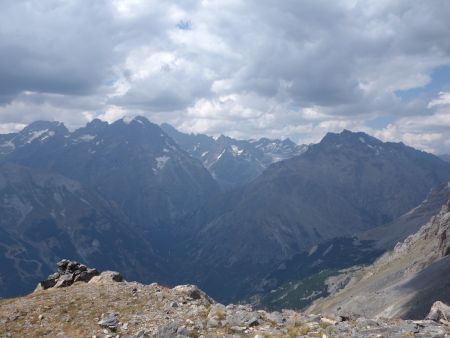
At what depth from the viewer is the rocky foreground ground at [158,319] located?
28.7m

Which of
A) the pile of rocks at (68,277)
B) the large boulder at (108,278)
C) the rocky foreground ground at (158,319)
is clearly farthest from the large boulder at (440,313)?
the pile of rocks at (68,277)

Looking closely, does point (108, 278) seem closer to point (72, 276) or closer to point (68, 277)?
point (72, 276)

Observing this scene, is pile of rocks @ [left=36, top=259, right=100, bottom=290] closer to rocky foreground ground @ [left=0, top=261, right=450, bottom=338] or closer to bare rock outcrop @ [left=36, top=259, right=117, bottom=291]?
bare rock outcrop @ [left=36, top=259, right=117, bottom=291]

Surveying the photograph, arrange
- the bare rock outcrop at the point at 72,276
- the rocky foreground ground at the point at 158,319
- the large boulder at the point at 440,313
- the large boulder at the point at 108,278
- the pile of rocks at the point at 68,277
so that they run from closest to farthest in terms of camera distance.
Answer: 1. the rocky foreground ground at the point at 158,319
2. the large boulder at the point at 440,313
3. the large boulder at the point at 108,278
4. the bare rock outcrop at the point at 72,276
5. the pile of rocks at the point at 68,277

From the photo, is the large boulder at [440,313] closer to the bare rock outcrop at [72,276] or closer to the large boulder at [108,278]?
the large boulder at [108,278]

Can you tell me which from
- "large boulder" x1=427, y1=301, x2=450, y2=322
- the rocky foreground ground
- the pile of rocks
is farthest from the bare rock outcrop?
"large boulder" x1=427, y1=301, x2=450, y2=322

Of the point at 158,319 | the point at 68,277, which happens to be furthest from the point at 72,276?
the point at 158,319

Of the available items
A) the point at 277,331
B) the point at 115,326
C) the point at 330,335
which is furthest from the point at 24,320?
the point at 330,335

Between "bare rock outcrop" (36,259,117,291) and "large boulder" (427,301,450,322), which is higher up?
"bare rock outcrop" (36,259,117,291)

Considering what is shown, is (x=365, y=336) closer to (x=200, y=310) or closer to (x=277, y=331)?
(x=277, y=331)

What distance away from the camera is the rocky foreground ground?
2872 cm

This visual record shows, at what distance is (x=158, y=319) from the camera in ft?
107

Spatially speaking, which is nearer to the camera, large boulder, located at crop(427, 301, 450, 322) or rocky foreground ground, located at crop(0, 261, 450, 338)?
rocky foreground ground, located at crop(0, 261, 450, 338)

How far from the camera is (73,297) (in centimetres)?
3838
